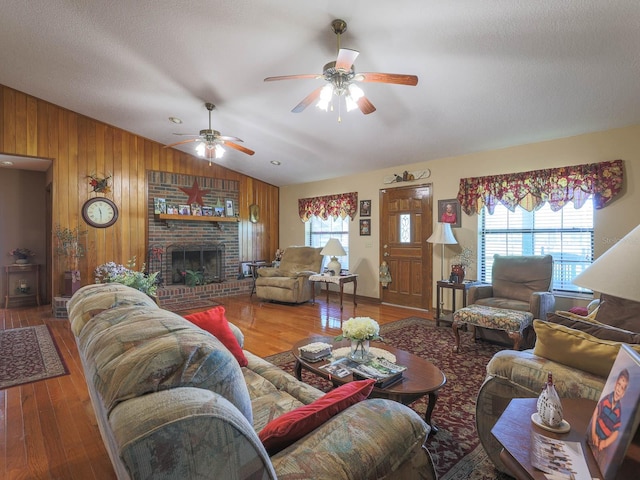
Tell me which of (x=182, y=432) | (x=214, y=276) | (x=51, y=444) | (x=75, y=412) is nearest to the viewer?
(x=182, y=432)

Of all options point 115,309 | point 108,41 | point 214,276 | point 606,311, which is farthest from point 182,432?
point 214,276

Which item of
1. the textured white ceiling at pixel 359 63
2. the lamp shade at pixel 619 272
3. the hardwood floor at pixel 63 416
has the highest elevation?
the textured white ceiling at pixel 359 63

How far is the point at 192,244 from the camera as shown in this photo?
6.53 meters

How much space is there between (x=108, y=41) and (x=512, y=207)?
5047mm

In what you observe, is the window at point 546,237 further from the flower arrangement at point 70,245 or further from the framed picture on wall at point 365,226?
the flower arrangement at point 70,245

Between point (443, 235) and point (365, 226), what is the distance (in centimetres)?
176

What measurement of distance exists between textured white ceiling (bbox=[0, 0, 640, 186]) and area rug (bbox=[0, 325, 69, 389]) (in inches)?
127

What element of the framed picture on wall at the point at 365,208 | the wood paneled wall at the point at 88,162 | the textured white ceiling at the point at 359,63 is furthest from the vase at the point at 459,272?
the wood paneled wall at the point at 88,162

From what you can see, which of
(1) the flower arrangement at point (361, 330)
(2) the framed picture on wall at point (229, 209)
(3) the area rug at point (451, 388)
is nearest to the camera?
(3) the area rug at point (451, 388)

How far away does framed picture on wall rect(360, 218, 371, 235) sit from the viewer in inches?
239

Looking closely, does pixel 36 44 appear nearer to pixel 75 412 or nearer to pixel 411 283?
pixel 75 412

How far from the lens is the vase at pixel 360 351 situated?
2109 millimetres

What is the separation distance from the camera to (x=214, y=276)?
682 cm

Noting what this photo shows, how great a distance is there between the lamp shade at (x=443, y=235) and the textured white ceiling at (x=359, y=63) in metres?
1.13
